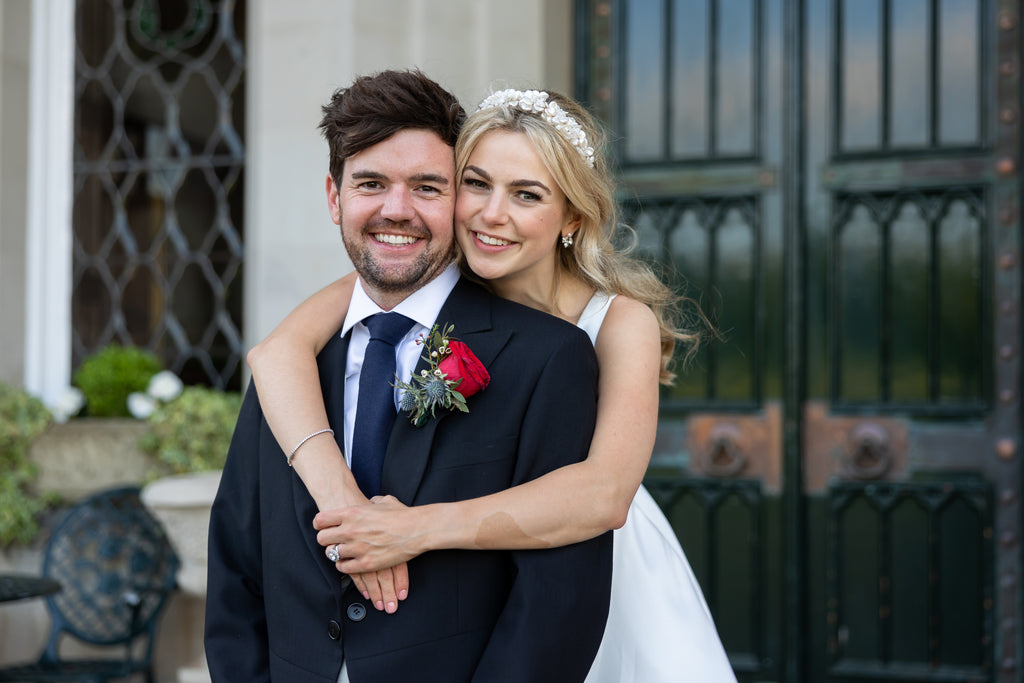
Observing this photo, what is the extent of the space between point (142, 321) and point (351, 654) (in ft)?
12.5

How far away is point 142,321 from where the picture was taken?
17.2 feet

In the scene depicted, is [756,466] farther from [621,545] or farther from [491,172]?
[491,172]

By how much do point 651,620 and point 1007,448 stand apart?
2.22m

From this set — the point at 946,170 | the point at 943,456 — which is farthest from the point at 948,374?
the point at 946,170

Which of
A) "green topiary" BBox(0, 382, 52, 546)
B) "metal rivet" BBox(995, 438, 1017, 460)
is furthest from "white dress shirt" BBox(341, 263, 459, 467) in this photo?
"green topiary" BBox(0, 382, 52, 546)

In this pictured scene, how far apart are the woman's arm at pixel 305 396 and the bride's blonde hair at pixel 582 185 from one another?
0.42 m

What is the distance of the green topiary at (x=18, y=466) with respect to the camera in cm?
475

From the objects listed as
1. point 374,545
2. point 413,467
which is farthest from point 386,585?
point 413,467

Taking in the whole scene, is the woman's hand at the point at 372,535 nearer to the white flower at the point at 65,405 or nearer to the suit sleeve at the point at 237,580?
the suit sleeve at the point at 237,580

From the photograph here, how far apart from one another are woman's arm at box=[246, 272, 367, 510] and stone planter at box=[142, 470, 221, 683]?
1958mm

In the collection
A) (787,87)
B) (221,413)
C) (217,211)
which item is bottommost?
(221,413)

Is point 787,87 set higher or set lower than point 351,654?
higher

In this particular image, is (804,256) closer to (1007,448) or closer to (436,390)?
(1007,448)

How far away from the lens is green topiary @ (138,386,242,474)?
4.62 meters
